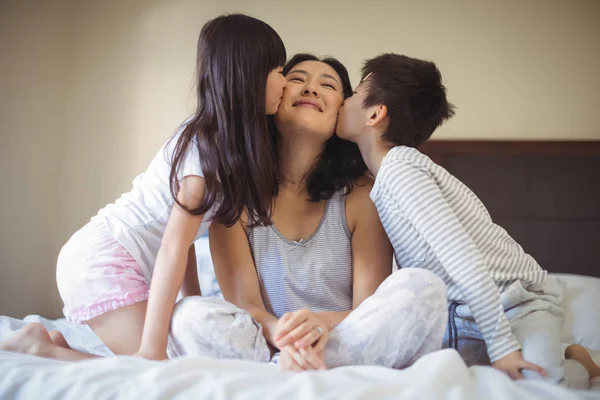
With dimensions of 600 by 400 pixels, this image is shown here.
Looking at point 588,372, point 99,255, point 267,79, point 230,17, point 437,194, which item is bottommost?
point 588,372

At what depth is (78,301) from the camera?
4.47 feet

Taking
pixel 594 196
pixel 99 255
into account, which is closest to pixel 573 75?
pixel 594 196

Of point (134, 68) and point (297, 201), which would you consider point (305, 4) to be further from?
point (297, 201)

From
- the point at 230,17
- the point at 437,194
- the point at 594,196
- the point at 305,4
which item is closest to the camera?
the point at 437,194

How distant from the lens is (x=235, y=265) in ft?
4.86

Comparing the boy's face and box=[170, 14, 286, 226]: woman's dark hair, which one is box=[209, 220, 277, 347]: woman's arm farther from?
the boy's face

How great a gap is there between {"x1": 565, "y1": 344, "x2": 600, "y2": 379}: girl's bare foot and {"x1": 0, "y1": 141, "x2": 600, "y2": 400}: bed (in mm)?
284

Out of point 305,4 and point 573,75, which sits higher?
point 305,4

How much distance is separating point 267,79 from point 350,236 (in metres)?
0.48

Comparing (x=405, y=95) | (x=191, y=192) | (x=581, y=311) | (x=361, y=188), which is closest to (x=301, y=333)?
(x=191, y=192)

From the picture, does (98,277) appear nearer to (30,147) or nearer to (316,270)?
(316,270)

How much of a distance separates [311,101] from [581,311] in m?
1.21

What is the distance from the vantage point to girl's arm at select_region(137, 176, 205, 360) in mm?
1157

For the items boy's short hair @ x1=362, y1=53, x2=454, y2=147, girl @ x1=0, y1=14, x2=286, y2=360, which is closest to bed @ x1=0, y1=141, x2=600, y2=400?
girl @ x1=0, y1=14, x2=286, y2=360
